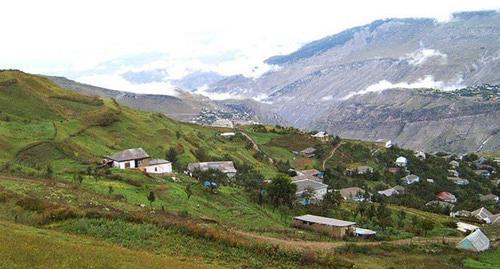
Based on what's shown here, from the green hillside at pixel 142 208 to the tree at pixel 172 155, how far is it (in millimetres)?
777

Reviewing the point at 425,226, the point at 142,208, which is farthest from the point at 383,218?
the point at 142,208

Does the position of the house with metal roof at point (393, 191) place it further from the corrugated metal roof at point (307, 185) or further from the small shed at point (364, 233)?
the small shed at point (364, 233)

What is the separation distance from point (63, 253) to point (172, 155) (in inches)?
2828

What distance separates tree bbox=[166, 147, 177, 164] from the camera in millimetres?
94925

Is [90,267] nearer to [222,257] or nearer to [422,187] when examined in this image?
[222,257]

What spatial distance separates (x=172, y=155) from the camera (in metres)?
96.2

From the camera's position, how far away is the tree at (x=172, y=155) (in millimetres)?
94925

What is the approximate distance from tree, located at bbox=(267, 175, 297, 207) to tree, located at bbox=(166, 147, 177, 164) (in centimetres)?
Answer: 3147

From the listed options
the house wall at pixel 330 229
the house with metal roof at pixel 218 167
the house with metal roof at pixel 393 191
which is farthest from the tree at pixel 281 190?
the house with metal roof at pixel 393 191

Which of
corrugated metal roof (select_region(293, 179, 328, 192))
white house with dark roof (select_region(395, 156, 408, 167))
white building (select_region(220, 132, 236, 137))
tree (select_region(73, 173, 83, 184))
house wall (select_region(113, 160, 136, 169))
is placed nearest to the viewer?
tree (select_region(73, 173, 83, 184))

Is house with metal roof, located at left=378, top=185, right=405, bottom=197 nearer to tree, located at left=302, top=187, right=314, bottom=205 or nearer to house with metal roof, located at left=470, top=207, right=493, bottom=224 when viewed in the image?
house with metal roof, located at left=470, top=207, right=493, bottom=224

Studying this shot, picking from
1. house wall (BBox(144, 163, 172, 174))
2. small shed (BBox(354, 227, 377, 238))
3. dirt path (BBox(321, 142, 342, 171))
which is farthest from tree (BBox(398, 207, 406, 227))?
dirt path (BBox(321, 142, 342, 171))

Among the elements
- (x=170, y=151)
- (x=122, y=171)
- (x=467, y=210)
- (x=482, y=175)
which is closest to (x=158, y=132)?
(x=170, y=151)

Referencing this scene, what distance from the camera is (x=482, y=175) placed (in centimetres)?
17838
